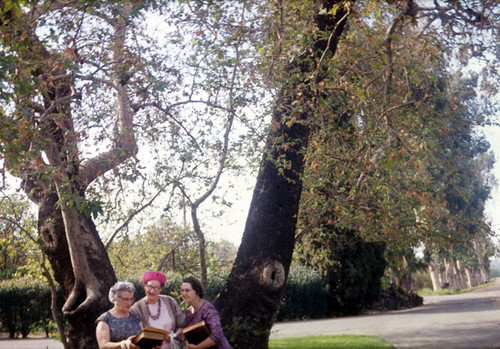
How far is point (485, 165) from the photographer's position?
4344cm

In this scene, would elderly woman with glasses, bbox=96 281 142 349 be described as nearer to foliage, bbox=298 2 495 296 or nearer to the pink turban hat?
the pink turban hat

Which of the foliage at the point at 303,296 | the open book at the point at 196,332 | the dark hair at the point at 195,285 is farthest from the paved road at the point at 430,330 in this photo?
the open book at the point at 196,332

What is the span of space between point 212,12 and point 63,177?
13.9ft

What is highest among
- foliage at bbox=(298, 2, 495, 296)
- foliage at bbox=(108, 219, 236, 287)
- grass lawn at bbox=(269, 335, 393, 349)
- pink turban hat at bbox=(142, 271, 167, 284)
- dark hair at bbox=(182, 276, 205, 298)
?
foliage at bbox=(298, 2, 495, 296)

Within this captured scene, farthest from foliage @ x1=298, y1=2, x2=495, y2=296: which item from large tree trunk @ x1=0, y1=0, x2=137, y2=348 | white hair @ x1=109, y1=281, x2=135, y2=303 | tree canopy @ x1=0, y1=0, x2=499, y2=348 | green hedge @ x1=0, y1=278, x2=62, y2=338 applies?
green hedge @ x1=0, y1=278, x2=62, y2=338

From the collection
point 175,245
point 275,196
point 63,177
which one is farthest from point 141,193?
point 275,196

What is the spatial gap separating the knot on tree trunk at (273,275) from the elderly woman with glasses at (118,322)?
4.31 metres

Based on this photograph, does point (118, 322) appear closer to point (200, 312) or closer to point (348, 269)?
point (200, 312)

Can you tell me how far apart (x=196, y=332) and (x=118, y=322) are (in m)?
0.85

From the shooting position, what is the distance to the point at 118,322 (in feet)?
17.6

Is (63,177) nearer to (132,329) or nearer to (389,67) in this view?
(132,329)

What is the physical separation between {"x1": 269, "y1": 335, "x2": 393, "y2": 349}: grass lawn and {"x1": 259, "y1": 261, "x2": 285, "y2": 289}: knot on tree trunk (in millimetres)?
3108

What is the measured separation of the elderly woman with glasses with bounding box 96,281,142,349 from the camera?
517 centimetres

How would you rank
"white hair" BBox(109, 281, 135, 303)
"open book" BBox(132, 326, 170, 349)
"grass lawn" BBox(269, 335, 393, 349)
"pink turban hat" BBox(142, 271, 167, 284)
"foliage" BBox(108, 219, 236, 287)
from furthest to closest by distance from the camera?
"grass lawn" BBox(269, 335, 393, 349)
"foliage" BBox(108, 219, 236, 287)
"pink turban hat" BBox(142, 271, 167, 284)
"white hair" BBox(109, 281, 135, 303)
"open book" BBox(132, 326, 170, 349)
